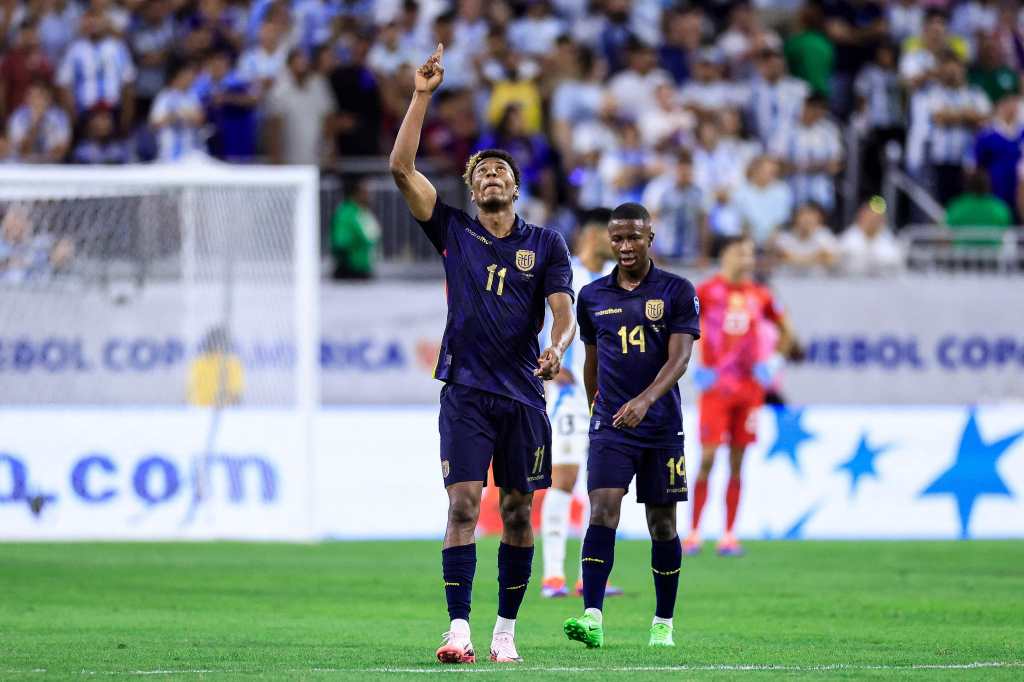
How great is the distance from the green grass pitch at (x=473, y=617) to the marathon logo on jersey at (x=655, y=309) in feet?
5.59

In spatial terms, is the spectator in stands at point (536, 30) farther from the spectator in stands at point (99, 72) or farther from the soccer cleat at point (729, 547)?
the soccer cleat at point (729, 547)

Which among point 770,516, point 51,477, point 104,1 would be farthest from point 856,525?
point 104,1

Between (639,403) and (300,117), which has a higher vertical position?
(300,117)

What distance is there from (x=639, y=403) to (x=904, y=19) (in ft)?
58.3

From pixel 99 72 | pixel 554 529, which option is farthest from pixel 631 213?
pixel 99 72

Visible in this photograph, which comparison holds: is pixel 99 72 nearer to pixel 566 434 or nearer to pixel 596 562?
pixel 566 434

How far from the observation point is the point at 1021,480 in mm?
18594

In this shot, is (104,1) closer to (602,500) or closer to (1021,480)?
(1021,480)

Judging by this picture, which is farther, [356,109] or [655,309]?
[356,109]

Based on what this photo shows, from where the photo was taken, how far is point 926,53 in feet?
79.5

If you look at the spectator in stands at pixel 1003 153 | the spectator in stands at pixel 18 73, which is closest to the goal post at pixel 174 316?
the spectator in stands at pixel 18 73

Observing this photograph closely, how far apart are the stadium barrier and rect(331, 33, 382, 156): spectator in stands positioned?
4.32m

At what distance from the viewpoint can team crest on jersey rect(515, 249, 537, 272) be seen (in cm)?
877

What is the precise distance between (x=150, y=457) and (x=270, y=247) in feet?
7.88
